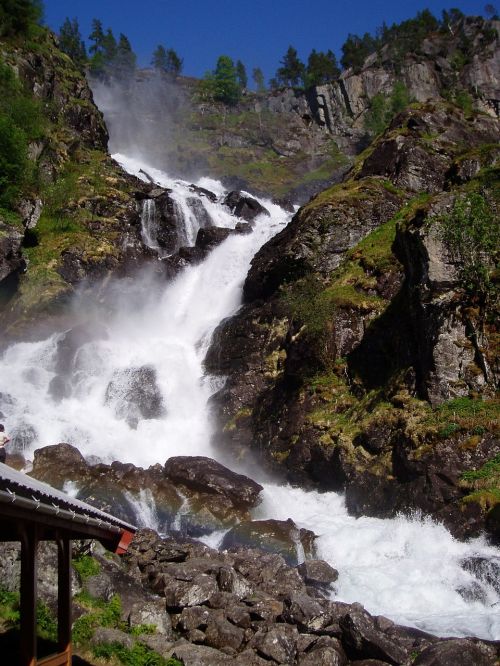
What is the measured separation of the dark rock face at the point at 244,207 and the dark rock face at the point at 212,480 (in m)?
31.9

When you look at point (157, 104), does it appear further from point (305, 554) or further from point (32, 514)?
point (32, 514)

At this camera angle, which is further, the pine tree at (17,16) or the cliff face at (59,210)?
the pine tree at (17,16)

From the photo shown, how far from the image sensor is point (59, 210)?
140 ft

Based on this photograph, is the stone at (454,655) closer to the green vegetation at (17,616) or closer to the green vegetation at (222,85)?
the green vegetation at (17,616)

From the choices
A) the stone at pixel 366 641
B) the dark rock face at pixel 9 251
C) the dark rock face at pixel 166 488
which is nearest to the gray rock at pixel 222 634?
the stone at pixel 366 641

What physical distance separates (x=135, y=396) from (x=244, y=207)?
1044 inches

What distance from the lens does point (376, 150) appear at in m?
39.4

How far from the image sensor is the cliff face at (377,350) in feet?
57.6

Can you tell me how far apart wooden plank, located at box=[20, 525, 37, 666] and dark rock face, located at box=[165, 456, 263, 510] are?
13447 mm

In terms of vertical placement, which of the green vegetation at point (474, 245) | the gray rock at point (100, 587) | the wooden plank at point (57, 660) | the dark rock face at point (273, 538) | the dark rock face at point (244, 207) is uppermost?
the dark rock face at point (244, 207)

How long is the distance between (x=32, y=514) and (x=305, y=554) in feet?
40.7

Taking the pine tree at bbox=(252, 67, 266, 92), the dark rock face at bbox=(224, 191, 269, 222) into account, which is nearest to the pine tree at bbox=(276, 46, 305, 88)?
the pine tree at bbox=(252, 67, 266, 92)

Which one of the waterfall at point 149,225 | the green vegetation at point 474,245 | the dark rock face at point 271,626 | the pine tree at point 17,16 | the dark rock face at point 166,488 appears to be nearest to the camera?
the dark rock face at point 271,626

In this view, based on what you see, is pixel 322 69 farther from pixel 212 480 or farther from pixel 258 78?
pixel 212 480
